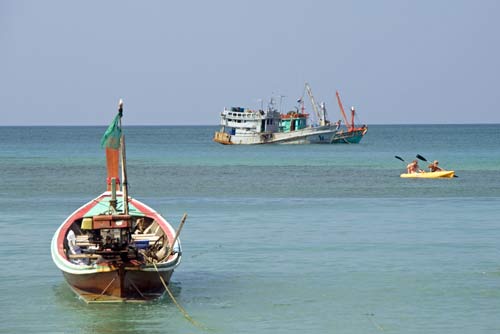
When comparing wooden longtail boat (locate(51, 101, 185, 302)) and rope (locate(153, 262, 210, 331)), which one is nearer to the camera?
rope (locate(153, 262, 210, 331))

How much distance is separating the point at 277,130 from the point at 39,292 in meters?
92.5

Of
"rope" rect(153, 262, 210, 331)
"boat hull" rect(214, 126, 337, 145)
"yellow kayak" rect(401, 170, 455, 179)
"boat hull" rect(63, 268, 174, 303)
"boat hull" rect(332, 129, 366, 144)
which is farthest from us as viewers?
"boat hull" rect(332, 129, 366, 144)

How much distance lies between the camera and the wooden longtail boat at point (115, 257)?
2081 cm

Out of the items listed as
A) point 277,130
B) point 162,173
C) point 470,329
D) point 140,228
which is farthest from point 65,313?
point 277,130

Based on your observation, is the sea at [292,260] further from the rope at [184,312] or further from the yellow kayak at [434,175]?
the yellow kayak at [434,175]

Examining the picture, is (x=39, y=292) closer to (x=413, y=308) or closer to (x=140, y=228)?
(x=140, y=228)

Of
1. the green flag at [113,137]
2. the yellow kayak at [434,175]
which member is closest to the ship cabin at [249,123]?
the yellow kayak at [434,175]

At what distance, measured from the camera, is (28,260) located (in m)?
27.7

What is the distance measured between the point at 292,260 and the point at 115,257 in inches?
316

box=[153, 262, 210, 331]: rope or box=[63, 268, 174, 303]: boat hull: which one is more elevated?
box=[63, 268, 174, 303]: boat hull

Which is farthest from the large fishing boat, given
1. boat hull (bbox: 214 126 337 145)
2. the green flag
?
the green flag

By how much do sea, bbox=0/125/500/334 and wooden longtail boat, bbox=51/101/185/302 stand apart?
0.43 metres

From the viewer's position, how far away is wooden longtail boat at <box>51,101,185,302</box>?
68.3 ft

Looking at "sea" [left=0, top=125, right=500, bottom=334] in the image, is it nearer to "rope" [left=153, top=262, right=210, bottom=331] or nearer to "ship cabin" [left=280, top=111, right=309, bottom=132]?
"rope" [left=153, top=262, right=210, bottom=331]
